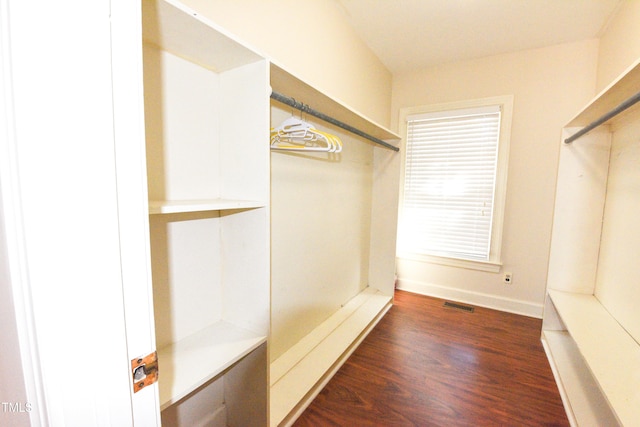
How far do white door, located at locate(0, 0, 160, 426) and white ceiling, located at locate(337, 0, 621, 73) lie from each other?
82.9 inches

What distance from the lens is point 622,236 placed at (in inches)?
69.9

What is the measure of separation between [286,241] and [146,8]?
4.23ft

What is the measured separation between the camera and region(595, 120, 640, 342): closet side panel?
1.60 m

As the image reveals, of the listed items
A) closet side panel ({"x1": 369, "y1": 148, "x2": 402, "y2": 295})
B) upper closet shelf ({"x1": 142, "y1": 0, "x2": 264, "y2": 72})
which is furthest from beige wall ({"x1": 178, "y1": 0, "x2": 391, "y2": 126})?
closet side panel ({"x1": 369, "y1": 148, "x2": 402, "y2": 295})

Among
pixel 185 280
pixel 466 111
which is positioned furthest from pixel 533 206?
pixel 185 280

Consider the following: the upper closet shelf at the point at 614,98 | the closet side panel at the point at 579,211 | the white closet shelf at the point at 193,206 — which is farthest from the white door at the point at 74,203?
the closet side panel at the point at 579,211

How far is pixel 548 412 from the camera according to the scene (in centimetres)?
155

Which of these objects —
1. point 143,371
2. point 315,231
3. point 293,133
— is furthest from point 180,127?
point 315,231

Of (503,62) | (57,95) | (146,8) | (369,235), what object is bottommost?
(369,235)

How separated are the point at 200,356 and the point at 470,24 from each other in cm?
292

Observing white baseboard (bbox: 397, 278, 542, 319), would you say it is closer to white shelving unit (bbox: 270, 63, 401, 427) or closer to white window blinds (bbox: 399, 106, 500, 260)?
white window blinds (bbox: 399, 106, 500, 260)

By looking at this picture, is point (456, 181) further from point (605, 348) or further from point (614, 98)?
point (605, 348)

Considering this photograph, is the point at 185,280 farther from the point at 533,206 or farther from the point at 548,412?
the point at 533,206

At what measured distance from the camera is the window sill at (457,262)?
286 centimetres
